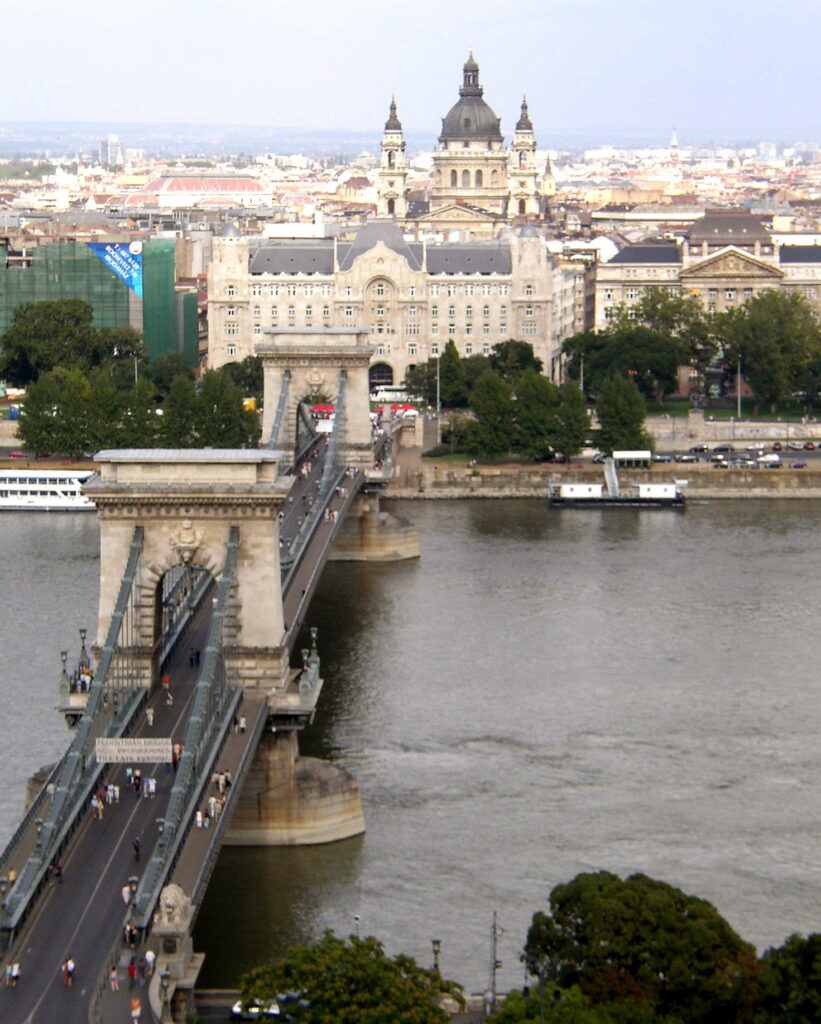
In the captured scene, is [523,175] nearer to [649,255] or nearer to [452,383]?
[649,255]

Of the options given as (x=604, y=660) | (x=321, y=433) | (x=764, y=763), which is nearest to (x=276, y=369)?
(x=321, y=433)

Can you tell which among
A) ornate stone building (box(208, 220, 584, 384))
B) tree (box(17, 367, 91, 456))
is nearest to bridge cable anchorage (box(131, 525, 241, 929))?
tree (box(17, 367, 91, 456))

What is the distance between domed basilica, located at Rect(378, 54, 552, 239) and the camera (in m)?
113

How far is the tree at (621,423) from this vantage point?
64062 mm

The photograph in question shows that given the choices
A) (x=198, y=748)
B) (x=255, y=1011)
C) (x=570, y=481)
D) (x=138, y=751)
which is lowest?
(x=255, y=1011)

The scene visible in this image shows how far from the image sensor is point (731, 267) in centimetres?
8506

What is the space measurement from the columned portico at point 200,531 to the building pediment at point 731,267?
54.7 meters

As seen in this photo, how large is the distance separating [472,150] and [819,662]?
3069 inches

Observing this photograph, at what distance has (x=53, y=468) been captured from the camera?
6209 centimetres

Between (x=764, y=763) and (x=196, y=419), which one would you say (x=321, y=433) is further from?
(x=764, y=763)

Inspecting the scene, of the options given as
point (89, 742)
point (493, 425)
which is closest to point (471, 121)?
point (493, 425)

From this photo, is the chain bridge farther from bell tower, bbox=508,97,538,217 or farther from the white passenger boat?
bell tower, bbox=508,97,538,217

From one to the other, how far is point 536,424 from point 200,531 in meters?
33.0

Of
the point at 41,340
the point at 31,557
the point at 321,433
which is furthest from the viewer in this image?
the point at 41,340
